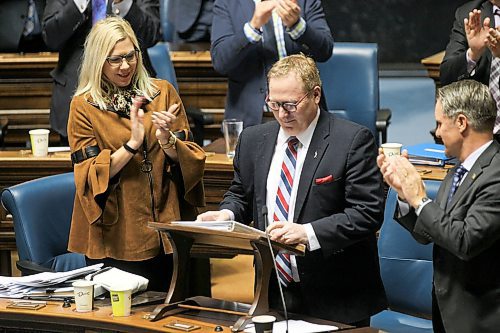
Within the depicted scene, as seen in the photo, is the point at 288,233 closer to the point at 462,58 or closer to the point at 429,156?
the point at 462,58

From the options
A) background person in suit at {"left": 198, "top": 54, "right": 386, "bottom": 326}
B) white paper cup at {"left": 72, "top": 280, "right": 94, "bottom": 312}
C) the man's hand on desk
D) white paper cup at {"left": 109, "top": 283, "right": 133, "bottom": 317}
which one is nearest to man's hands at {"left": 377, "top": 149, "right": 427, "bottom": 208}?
background person in suit at {"left": 198, "top": 54, "right": 386, "bottom": 326}

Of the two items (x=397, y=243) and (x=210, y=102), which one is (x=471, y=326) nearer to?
(x=397, y=243)

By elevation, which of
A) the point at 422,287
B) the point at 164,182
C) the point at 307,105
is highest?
the point at 307,105

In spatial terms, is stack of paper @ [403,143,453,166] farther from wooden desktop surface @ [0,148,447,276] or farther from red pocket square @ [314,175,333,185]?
red pocket square @ [314,175,333,185]

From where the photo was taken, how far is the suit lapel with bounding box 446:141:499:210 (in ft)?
12.3

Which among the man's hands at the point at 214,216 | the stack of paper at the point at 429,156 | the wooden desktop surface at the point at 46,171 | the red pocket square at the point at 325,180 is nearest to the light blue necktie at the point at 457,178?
the red pocket square at the point at 325,180

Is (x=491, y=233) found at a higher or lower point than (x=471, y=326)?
higher

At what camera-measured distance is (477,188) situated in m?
3.74

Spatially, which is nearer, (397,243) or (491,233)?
(491,233)

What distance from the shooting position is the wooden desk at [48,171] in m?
5.77

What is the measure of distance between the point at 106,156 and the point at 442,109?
1.41m

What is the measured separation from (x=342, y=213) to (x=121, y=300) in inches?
33.9

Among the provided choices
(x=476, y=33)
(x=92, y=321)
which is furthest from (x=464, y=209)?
(x=476, y=33)

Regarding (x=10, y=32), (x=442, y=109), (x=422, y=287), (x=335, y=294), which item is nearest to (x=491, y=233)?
(x=442, y=109)
